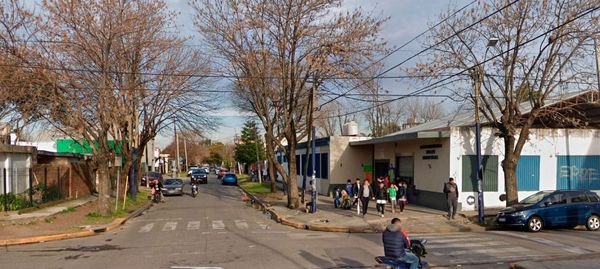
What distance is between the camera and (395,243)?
377 inches

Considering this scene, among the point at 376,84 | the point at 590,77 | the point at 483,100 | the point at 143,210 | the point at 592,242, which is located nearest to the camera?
the point at 592,242

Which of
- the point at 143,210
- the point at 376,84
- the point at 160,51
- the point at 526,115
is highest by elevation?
the point at 160,51

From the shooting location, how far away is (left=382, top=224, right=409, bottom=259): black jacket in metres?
9.55

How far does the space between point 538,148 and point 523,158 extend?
2.83 feet

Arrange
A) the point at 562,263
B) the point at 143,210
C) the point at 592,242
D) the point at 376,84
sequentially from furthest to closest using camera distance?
the point at 143,210 → the point at 376,84 → the point at 592,242 → the point at 562,263

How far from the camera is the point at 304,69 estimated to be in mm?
27453

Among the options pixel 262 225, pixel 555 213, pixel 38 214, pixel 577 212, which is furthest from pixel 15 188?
pixel 577 212

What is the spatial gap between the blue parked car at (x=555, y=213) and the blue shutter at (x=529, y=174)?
5.72 m

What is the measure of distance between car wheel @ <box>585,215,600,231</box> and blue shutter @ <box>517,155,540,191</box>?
620 centimetres

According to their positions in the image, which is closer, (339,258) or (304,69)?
(339,258)

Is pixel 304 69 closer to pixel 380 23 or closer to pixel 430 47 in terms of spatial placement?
pixel 380 23

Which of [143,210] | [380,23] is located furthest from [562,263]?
[143,210]

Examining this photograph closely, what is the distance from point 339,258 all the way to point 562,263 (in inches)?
188

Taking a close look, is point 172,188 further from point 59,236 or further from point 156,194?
point 59,236
